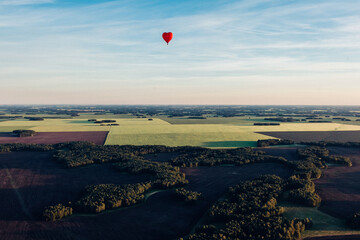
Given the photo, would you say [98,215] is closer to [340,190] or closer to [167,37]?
[340,190]

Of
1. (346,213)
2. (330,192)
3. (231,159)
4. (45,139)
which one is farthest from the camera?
(45,139)

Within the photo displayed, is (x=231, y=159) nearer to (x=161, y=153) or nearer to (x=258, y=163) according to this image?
(x=258, y=163)

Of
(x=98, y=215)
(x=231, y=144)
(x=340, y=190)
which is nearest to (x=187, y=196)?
(x=98, y=215)

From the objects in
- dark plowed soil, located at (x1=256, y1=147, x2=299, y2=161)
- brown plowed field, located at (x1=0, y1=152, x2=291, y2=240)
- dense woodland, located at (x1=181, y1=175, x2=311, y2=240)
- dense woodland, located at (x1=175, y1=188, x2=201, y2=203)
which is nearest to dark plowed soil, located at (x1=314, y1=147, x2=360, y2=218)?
dense woodland, located at (x1=181, y1=175, x2=311, y2=240)

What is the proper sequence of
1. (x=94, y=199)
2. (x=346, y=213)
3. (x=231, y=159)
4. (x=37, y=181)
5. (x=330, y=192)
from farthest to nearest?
1. (x=231, y=159)
2. (x=37, y=181)
3. (x=330, y=192)
4. (x=94, y=199)
5. (x=346, y=213)

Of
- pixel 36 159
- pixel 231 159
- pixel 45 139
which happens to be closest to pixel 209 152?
pixel 231 159

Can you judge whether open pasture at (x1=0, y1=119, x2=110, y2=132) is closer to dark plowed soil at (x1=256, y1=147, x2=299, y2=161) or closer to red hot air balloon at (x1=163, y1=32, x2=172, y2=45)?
red hot air balloon at (x1=163, y1=32, x2=172, y2=45)
